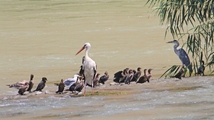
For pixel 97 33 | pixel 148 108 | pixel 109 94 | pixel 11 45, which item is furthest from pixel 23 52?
pixel 148 108

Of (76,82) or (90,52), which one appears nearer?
(76,82)

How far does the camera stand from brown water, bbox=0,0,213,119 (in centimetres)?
968

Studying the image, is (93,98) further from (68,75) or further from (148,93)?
(68,75)

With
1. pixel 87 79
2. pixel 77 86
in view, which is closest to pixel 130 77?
pixel 87 79

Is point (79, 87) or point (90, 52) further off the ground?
point (90, 52)

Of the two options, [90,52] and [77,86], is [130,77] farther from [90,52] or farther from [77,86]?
[90,52]

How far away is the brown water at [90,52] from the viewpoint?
9680mm

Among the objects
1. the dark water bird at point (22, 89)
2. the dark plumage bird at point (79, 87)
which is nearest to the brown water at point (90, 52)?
the dark water bird at point (22, 89)

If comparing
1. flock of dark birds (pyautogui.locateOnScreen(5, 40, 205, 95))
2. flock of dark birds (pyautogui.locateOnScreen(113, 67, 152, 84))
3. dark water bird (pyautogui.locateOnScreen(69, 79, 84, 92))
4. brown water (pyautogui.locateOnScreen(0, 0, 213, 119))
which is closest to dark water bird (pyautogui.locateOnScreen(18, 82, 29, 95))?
flock of dark birds (pyautogui.locateOnScreen(5, 40, 205, 95))

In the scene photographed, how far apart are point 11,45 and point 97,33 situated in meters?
3.23

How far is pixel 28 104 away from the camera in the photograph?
35.4ft

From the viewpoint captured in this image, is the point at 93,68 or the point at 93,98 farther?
the point at 93,68

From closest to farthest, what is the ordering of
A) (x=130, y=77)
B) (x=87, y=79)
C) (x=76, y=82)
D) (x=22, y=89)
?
(x=22, y=89) < (x=76, y=82) < (x=87, y=79) < (x=130, y=77)

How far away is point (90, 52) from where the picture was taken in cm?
1870
